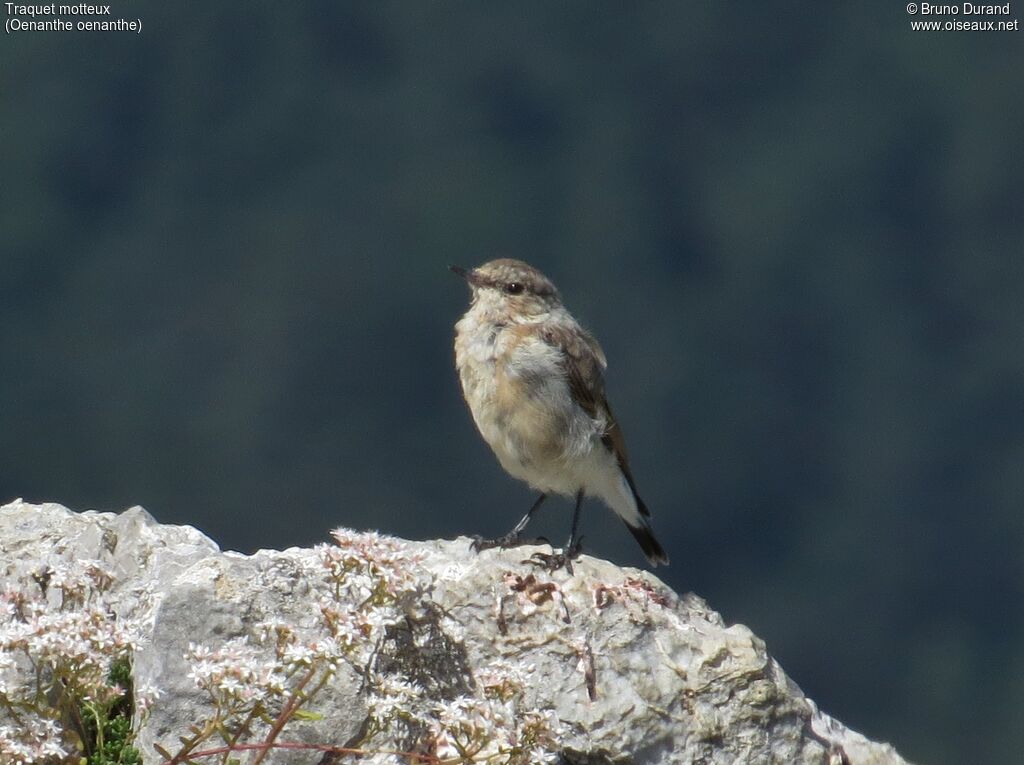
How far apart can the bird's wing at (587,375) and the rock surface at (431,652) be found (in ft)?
4.39

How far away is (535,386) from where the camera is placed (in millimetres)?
5930

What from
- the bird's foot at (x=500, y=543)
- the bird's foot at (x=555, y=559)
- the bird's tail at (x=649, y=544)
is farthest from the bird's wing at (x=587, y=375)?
the bird's foot at (x=555, y=559)

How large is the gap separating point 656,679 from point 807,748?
51cm

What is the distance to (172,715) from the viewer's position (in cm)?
365

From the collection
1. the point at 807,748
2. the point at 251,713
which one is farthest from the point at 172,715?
the point at 807,748

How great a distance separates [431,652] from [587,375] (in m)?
2.29

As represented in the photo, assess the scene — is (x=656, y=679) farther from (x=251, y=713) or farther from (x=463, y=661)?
(x=251, y=713)

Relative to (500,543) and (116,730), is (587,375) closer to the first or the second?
(500,543)

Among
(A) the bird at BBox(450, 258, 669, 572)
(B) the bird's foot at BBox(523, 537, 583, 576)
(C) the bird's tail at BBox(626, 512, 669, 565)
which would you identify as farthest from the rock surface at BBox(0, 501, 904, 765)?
(C) the bird's tail at BBox(626, 512, 669, 565)

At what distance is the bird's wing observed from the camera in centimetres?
605

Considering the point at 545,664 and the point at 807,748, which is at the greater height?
the point at 545,664

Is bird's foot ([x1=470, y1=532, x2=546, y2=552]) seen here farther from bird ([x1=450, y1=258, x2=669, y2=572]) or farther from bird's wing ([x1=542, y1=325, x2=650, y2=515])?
bird's wing ([x1=542, y1=325, x2=650, y2=515])

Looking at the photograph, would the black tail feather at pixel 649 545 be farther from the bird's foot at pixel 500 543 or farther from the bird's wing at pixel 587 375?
the bird's foot at pixel 500 543

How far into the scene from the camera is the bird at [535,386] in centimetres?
593
